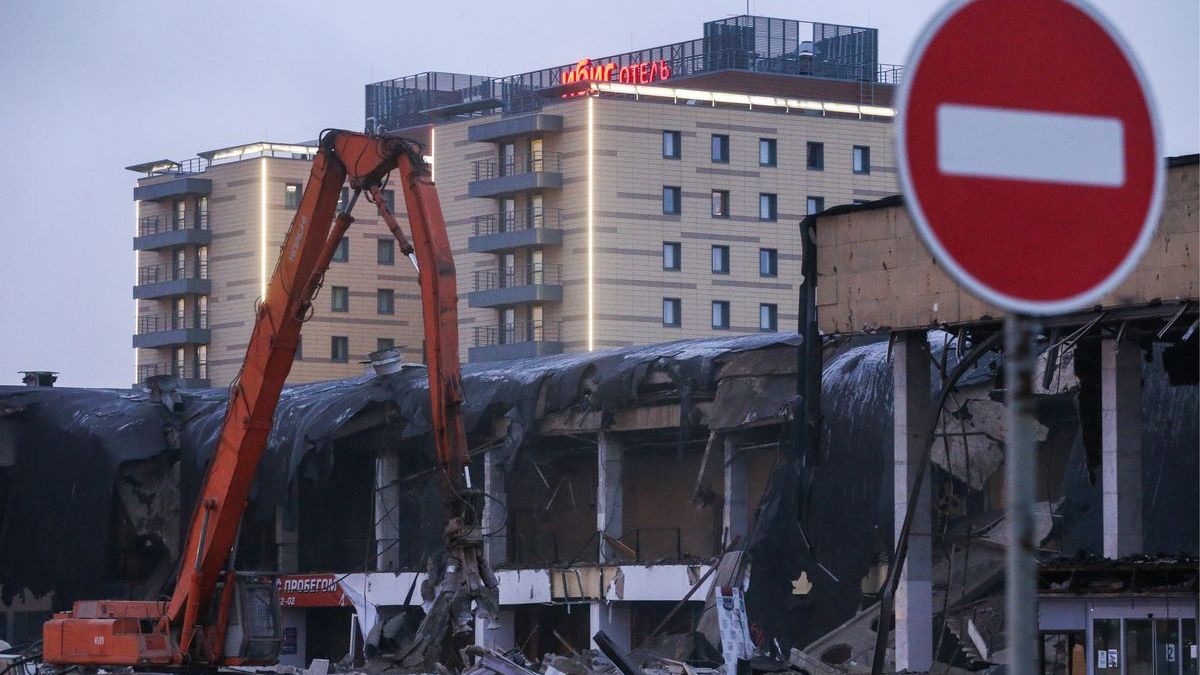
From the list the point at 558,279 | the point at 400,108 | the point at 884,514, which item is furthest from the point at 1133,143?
the point at 400,108

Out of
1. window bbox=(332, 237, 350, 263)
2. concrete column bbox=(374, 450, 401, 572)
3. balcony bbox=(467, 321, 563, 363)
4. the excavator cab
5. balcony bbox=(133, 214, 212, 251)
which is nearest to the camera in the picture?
the excavator cab

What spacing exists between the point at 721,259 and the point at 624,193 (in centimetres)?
549

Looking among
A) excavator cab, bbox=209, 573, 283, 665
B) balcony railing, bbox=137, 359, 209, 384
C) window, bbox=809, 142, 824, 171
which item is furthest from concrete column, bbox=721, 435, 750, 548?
balcony railing, bbox=137, 359, 209, 384

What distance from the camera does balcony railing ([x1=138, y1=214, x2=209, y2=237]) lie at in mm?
87125

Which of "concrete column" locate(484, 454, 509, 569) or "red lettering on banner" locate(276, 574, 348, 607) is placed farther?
"red lettering on banner" locate(276, 574, 348, 607)

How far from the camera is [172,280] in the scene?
3469 inches

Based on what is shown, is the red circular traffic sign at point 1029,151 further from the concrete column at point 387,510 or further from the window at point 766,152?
the window at point 766,152

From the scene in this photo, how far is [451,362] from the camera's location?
23984 millimetres

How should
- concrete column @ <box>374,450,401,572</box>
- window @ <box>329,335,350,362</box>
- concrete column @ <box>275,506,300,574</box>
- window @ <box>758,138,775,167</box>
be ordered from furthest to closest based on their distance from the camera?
1. window @ <box>329,335,350,362</box>
2. window @ <box>758,138,775,167</box>
3. concrete column @ <box>275,506,300,574</box>
4. concrete column @ <box>374,450,401,572</box>

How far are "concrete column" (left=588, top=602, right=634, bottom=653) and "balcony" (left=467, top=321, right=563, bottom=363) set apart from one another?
32301mm

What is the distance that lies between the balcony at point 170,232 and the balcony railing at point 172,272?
101 centimetres

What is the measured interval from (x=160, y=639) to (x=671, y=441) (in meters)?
20.0

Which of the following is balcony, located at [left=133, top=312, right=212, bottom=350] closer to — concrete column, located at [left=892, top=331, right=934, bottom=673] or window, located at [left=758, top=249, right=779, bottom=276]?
window, located at [left=758, top=249, right=779, bottom=276]

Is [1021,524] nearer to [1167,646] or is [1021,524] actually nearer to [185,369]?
[1167,646]
